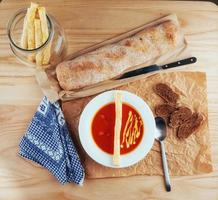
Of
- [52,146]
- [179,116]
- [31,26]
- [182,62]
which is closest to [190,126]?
[179,116]

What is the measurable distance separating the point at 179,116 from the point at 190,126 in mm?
38

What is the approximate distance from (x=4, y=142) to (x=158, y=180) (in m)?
0.39

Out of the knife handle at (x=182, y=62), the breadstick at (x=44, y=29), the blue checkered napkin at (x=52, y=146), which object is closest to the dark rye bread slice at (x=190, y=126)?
the knife handle at (x=182, y=62)

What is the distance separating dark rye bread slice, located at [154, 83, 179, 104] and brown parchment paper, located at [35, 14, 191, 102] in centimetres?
6

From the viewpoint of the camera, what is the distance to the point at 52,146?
1.03m

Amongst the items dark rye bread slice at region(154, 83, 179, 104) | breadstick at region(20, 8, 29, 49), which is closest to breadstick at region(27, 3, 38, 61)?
breadstick at region(20, 8, 29, 49)

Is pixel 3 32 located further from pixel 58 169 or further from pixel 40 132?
pixel 58 169

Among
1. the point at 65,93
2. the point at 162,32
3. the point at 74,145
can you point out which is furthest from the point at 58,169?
the point at 162,32

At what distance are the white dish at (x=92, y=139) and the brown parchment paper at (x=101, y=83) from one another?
0.05 metres

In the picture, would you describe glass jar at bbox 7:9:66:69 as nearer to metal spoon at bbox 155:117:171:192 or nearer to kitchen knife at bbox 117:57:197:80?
kitchen knife at bbox 117:57:197:80

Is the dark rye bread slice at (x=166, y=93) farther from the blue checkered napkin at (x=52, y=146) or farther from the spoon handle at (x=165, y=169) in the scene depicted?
the blue checkered napkin at (x=52, y=146)

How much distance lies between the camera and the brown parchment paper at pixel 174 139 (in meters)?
1.03

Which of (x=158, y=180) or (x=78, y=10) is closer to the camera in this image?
(x=158, y=180)

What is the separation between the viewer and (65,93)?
3.47 ft
